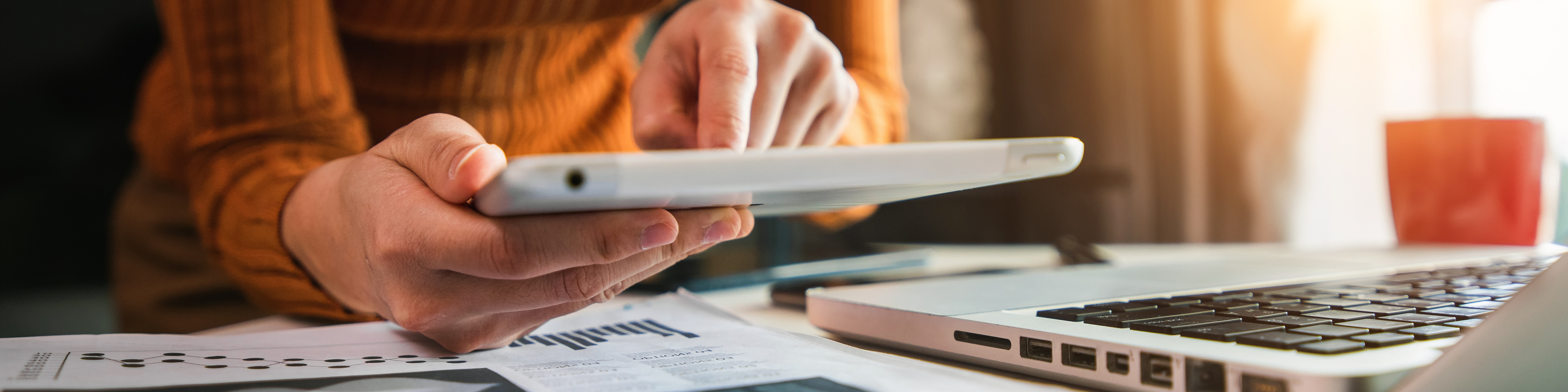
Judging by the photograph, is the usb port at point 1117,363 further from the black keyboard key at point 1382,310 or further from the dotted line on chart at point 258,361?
the dotted line on chart at point 258,361

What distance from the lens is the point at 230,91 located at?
0.63 meters

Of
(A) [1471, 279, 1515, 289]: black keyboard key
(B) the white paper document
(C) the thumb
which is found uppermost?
(C) the thumb

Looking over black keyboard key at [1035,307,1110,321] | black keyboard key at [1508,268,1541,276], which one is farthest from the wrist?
black keyboard key at [1508,268,1541,276]

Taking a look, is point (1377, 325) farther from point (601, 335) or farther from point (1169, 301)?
point (601, 335)

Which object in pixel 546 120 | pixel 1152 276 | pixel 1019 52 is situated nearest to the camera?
pixel 1152 276

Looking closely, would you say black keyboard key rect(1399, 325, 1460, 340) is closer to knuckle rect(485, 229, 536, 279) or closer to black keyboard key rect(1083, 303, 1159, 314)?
black keyboard key rect(1083, 303, 1159, 314)

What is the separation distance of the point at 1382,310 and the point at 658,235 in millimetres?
→ 293

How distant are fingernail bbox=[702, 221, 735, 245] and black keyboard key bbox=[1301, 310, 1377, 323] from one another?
0.23 meters

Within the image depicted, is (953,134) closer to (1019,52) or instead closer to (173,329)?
(1019,52)

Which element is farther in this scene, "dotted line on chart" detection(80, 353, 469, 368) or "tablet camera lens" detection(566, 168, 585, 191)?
"dotted line on chart" detection(80, 353, 469, 368)

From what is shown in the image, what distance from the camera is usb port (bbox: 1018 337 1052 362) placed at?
1.07 ft

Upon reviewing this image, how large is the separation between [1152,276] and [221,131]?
67cm

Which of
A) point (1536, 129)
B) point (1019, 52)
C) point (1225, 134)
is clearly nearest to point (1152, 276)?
point (1536, 129)

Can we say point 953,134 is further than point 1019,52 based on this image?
Yes
